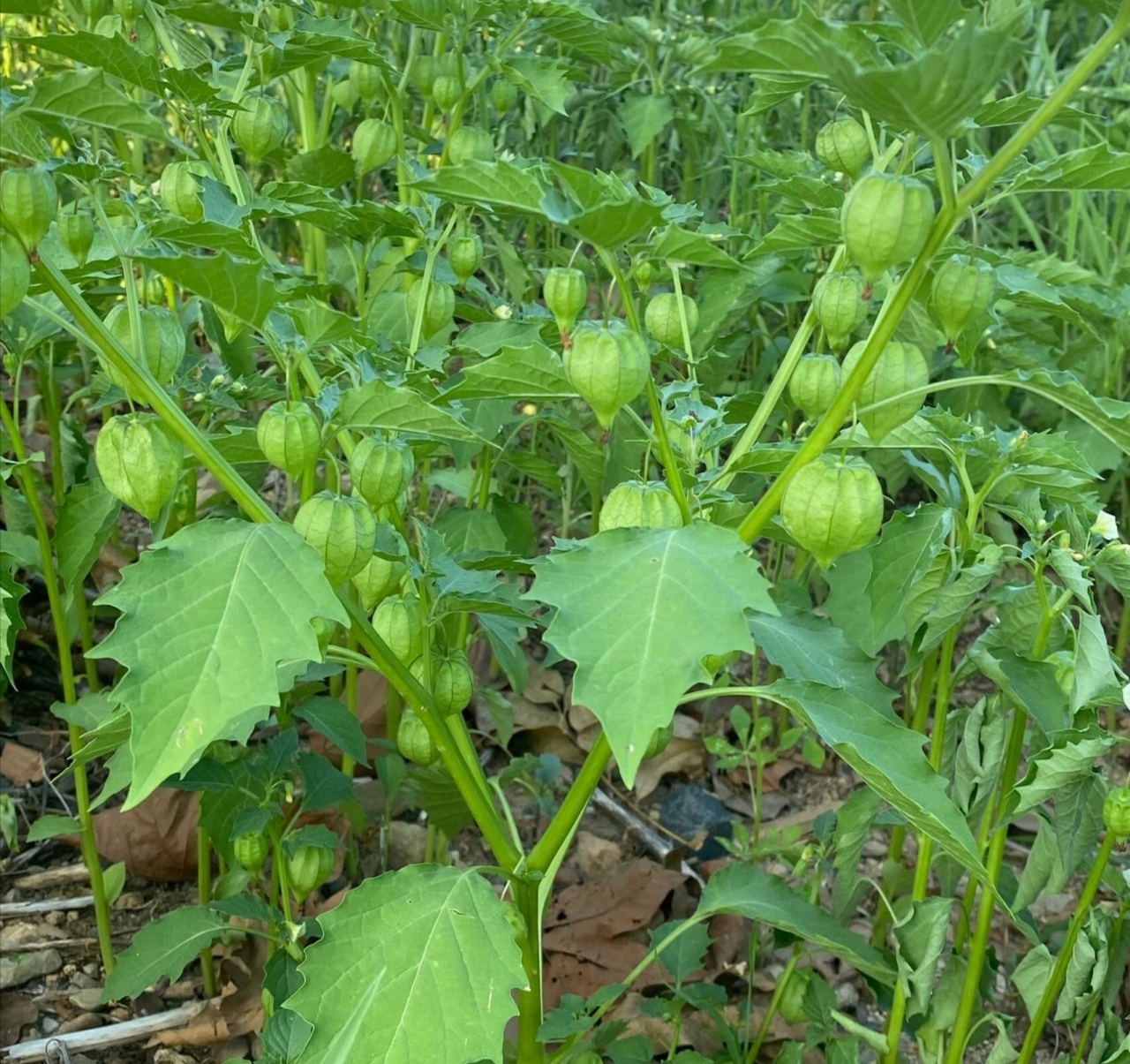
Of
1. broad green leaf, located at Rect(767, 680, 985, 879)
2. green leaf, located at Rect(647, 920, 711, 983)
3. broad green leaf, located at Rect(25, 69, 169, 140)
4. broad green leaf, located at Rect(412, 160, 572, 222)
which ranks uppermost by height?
broad green leaf, located at Rect(25, 69, 169, 140)

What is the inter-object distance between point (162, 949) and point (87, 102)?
888 millimetres

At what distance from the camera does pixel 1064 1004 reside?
1128 mm

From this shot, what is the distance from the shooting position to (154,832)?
160 cm

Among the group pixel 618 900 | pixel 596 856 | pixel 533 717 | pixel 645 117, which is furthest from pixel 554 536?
pixel 645 117

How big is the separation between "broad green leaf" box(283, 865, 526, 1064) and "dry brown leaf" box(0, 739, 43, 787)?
1.07m

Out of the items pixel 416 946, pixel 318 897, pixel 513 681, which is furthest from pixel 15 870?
pixel 416 946

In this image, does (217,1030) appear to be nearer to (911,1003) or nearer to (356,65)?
(911,1003)

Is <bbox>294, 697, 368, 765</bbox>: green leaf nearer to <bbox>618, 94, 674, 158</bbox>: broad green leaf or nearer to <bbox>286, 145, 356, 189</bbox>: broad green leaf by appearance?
<bbox>286, 145, 356, 189</bbox>: broad green leaf

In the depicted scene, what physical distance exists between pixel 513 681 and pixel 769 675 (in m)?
0.70

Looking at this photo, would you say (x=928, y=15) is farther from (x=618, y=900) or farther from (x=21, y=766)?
(x=21, y=766)

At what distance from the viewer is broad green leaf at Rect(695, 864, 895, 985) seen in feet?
3.80

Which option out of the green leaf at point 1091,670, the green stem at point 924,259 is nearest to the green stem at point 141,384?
the green stem at point 924,259

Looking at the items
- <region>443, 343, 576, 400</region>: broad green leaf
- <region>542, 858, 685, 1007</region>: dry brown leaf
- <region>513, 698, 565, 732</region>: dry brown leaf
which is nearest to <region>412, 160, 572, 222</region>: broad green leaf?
<region>443, 343, 576, 400</region>: broad green leaf

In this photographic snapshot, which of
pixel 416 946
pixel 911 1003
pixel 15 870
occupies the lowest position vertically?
pixel 15 870
